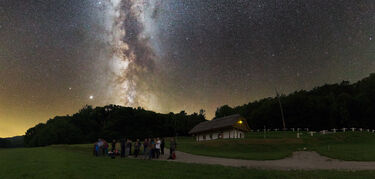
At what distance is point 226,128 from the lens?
193ft

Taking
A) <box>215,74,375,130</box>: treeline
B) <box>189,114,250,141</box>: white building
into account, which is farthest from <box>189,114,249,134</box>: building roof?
<box>215,74,375,130</box>: treeline

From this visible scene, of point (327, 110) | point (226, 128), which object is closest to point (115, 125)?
point (226, 128)

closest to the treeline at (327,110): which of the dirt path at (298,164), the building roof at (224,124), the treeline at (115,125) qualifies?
the treeline at (115,125)

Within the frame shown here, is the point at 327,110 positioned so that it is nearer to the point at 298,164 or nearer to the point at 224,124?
the point at 224,124

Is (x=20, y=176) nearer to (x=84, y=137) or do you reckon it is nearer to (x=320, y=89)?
(x=84, y=137)

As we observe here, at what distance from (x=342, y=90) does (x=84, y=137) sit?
99.8 metres

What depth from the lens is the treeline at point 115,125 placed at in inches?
3546

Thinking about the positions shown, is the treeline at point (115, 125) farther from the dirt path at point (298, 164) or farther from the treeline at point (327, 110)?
the dirt path at point (298, 164)

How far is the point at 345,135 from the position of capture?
151 ft

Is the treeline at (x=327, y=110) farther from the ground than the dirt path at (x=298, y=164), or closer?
farther from the ground

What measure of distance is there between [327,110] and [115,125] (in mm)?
78281

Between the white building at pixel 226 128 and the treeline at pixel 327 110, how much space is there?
31866 mm

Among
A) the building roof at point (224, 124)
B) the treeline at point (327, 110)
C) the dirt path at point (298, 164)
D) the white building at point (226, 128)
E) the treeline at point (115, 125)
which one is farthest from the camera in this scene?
the treeline at point (115, 125)

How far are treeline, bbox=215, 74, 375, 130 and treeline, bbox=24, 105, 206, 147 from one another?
30.8 metres
